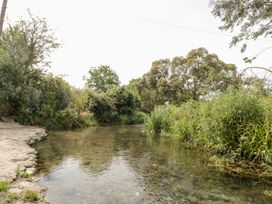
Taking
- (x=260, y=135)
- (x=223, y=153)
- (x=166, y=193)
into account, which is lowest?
(x=166, y=193)

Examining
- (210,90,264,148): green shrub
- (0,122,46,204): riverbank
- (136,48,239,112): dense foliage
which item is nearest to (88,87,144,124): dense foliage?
(136,48,239,112): dense foliage

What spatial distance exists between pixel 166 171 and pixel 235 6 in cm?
712

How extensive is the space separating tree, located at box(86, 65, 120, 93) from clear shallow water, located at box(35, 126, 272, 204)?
31.3 metres

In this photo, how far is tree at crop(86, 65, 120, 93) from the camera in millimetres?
38875

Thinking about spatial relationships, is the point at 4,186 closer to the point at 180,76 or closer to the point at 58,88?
the point at 58,88

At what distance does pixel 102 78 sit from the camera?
3925cm

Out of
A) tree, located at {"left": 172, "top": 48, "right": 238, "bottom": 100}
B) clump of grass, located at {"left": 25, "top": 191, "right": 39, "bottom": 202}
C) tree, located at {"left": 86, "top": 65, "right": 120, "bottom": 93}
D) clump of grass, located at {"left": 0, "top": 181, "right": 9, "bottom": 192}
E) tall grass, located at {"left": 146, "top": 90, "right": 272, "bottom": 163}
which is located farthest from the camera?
tree, located at {"left": 86, "top": 65, "right": 120, "bottom": 93}

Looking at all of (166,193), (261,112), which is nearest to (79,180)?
(166,193)

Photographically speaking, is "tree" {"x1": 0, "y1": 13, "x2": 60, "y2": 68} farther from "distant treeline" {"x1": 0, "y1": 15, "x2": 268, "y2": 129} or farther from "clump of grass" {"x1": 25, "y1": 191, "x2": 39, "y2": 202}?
"clump of grass" {"x1": 25, "y1": 191, "x2": 39, "y2": 202}

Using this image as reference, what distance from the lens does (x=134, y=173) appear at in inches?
227

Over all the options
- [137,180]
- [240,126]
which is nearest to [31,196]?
[137,180]

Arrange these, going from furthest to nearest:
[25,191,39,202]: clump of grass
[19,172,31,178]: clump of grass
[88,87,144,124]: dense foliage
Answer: [88,87,144,124]: dense foliage, [19,172,31,178]: clump of grass, [25,191,39,202]: clump of grass

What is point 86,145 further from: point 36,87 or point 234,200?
point 36,87

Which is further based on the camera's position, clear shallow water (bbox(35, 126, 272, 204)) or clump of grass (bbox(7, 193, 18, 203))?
clear shallow water (bbox(35, 126, 272, 204))
